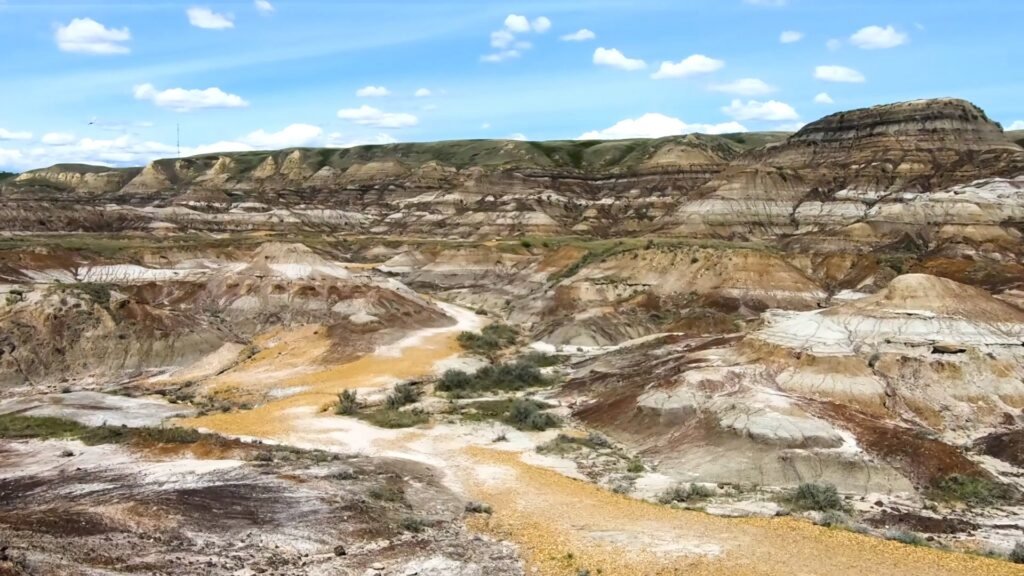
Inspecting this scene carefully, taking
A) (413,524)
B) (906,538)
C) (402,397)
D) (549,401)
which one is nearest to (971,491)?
(906,538)

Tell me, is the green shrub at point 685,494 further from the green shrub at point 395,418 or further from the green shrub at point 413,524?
the green shrub at point 395,418

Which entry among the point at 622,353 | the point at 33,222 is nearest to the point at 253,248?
the point at 33,222

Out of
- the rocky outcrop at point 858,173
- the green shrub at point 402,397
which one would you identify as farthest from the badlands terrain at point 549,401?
the rocky outcrop at point 858,173

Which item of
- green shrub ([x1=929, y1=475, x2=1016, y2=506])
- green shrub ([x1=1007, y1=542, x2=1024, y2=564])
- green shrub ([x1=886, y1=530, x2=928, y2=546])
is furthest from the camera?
green shrub ([x1=929, y1=475, x2=1016, y2=506])

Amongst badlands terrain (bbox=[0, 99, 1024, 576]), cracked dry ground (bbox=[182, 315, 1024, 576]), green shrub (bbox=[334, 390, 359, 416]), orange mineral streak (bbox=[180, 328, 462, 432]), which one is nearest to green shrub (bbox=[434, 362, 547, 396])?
badlands terrain (bbox=[0, 99, 1024, 576])

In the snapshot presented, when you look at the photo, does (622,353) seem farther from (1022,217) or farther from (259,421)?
(1022,217)

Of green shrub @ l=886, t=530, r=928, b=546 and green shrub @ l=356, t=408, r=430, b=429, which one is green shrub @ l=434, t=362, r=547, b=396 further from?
green shrub @ l=886, t=530, r=928, b=546
